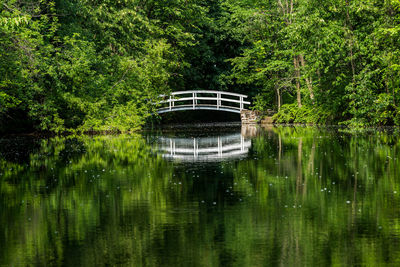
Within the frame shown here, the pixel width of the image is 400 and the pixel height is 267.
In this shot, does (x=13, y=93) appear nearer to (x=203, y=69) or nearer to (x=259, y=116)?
(x=259, y=116)

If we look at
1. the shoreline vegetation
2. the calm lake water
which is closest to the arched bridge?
the shoreline vegetation

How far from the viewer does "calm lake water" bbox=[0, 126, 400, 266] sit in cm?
677

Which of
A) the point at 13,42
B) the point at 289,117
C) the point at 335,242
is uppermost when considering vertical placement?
the point at 13,42

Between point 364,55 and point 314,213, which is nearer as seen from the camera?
point 314,213

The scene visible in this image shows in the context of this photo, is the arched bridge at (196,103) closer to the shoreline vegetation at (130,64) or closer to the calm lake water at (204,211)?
the shoreline vegetation at (130,64)

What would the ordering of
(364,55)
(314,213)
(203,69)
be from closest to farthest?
(314,213) → (364,55) → (203,69)

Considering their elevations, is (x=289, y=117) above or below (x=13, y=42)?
below

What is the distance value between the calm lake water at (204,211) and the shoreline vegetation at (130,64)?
37.0ft

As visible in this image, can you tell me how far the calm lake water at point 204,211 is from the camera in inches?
267

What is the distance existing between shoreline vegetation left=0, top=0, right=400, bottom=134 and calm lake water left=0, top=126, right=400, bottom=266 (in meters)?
11.3

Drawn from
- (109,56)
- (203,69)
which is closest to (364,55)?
(109,56)

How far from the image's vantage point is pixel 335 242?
7184mm

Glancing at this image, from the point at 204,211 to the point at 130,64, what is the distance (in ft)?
90.3

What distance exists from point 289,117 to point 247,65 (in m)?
8.08
